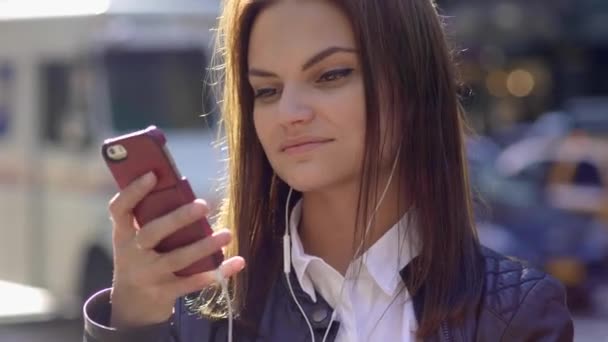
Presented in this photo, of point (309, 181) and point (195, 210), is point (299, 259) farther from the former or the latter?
point (195, 210)

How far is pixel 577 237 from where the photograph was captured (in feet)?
35.1

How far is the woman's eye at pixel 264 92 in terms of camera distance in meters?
2.25

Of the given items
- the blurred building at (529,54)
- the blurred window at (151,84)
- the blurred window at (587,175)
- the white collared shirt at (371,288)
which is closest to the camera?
the white collared shirt at (371,288)

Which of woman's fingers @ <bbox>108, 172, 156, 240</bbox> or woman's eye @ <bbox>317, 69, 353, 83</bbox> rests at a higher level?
woman's eye @ <bbox>317, 69, 353, 83</bbox>

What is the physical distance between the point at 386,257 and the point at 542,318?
11.5 inches

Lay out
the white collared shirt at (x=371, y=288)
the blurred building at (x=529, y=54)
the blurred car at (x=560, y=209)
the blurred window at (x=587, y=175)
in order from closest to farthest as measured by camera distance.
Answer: the white collared shirt at (x=371, y=288) → the blurred car at (x=560, y=209) → the blurred window at (x=587, y=175) → the blurred building at (x=529, y=54)

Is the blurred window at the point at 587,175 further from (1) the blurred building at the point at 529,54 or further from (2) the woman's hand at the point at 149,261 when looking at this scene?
(1) the blurred building at the point at 529,54

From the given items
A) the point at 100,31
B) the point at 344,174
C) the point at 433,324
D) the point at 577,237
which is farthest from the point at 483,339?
the point at 577,237

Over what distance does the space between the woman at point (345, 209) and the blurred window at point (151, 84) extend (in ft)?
22.1

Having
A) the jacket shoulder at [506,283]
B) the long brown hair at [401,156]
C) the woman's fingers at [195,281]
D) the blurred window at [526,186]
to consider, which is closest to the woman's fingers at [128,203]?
the woman's fingers at [195,281]

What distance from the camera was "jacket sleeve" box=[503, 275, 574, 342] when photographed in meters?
2.13

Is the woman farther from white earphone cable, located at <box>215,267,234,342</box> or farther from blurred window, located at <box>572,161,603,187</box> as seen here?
blurred window, located at <box>572,161,603,187</box>

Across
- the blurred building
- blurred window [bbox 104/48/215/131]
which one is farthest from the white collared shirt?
the blurred building

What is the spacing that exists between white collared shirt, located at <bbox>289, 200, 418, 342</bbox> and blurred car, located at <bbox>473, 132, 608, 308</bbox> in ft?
26.3
